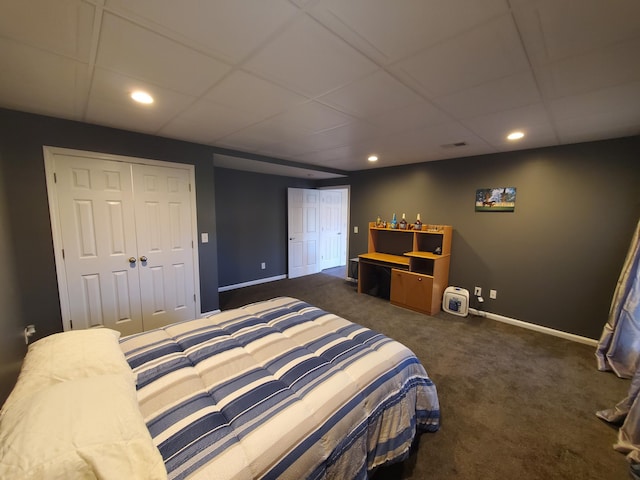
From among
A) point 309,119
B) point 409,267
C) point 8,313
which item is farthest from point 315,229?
point 8,313

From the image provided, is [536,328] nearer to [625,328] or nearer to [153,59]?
[625,328]

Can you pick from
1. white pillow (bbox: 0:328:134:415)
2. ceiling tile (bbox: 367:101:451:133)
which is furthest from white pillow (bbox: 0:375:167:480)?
ceiling tile (bbox: 367:101:451:133)

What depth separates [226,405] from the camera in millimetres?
1108

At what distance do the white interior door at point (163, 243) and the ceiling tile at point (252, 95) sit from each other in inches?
62.6

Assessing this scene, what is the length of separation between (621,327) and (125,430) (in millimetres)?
3919

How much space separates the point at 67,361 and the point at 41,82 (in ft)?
6.12

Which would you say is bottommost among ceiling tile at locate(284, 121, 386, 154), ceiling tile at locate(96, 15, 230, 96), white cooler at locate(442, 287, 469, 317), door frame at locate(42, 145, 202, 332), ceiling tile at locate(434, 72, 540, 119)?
white cooler at locate(442, 287, 469, 317)

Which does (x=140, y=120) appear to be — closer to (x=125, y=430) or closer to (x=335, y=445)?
(x=125, y=430)

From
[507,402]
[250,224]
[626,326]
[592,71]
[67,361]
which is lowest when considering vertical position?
[507,402]

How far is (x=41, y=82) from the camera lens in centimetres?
168

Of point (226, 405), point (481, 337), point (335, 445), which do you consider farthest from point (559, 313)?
point (226, 405)

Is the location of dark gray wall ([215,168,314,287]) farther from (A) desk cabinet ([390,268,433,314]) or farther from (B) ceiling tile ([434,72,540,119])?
(B) ceiling tile ([434,72,540,119])

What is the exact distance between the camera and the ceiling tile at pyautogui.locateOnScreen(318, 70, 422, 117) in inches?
63.0

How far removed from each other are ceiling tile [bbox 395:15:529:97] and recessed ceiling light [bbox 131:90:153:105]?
5.86 feet
